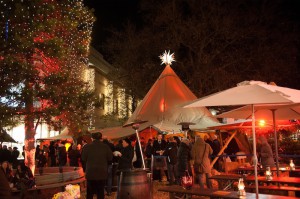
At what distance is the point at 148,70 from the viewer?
24.8m

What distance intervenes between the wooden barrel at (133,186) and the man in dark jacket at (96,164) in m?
0.69

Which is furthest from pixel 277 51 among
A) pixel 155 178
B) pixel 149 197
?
pixel 149 197

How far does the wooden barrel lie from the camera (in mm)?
7727

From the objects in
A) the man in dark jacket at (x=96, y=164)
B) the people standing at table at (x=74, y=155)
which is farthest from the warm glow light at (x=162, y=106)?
the people standing at table at (x=74, y=155)

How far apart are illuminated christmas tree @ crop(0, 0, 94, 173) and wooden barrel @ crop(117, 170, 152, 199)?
6049mm

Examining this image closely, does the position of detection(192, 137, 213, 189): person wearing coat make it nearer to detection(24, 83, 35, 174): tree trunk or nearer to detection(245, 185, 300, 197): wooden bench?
detection(245, 185, 300, 197): wooden bench

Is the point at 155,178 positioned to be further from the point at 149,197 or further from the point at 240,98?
the point at 240,98

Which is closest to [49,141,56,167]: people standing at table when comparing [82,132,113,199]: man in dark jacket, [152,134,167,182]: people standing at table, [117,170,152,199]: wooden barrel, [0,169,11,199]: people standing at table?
[152,134,167,182]: people standing at table

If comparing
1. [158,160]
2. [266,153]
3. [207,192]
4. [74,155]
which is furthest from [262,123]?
[74,155]

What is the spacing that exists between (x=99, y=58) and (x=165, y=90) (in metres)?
19.8

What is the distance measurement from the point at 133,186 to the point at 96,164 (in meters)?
1.08

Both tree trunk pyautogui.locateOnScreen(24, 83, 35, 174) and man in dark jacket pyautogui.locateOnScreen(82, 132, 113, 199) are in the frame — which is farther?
tree trunk pyautogui.locateOnScreen(24, 83, 35, 174)

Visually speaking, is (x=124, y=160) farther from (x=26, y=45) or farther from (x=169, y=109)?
(x=26, y=45)

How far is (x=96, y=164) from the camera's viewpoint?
8297mm
